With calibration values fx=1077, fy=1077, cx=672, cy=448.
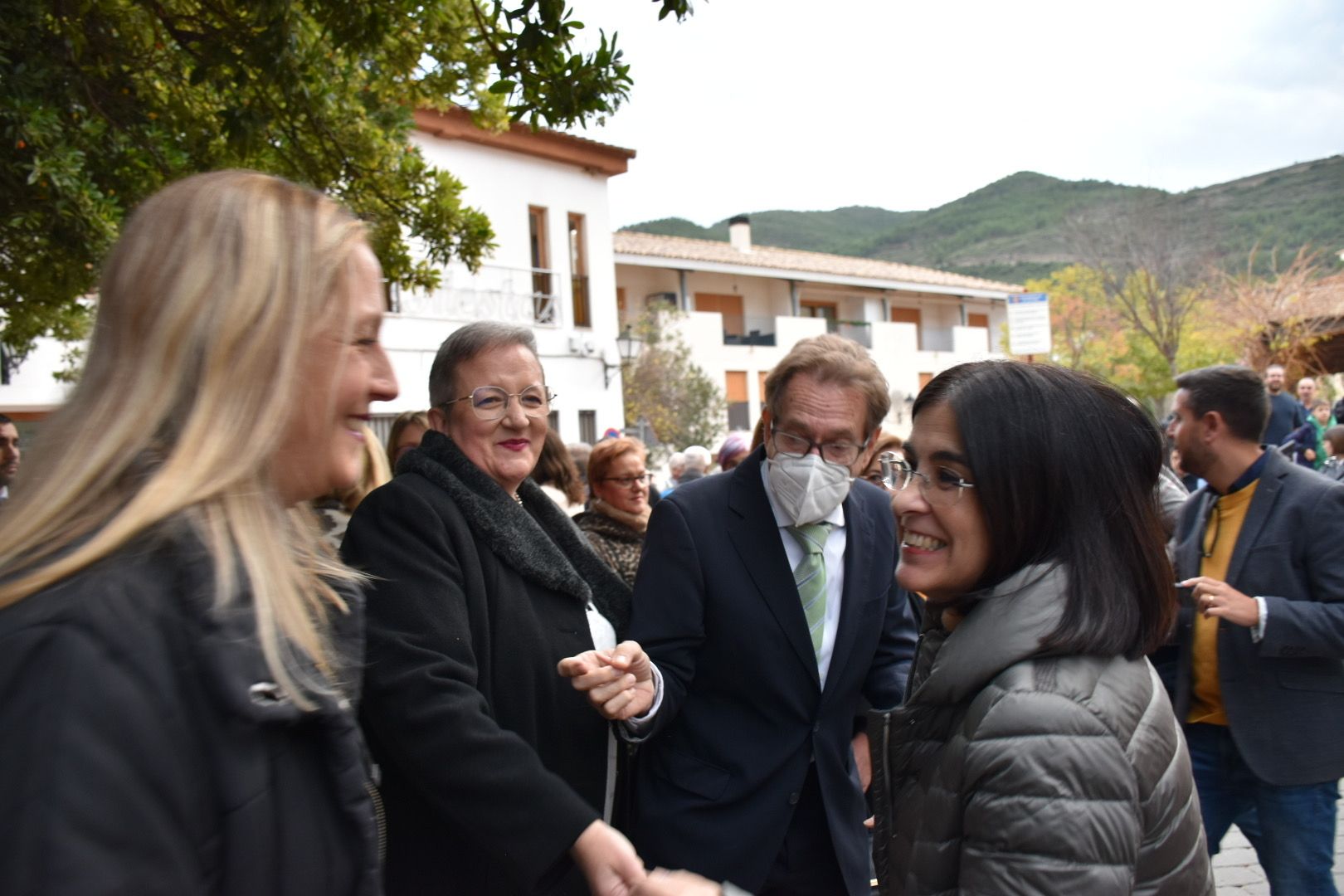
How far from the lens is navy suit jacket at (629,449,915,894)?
2713 mm

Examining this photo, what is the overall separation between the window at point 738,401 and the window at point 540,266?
10.4 m

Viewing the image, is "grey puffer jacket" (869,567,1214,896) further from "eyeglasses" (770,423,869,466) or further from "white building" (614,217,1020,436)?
"white building" (614,217,1020,436)

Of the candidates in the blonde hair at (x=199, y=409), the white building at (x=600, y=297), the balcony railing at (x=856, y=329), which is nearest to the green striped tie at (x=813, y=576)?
the blonde hair at (x=199, y=409)

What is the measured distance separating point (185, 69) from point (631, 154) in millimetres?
16858

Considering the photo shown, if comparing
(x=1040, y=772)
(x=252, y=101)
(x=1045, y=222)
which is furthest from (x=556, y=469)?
(x=1045, y=222)

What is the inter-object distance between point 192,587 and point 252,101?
464cm

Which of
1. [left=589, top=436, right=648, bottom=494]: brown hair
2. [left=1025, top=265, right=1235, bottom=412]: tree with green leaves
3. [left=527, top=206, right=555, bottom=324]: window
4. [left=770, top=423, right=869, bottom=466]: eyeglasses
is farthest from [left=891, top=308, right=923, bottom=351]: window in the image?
[left=770, top=423, right=869, bottom=466]: eyeglasses

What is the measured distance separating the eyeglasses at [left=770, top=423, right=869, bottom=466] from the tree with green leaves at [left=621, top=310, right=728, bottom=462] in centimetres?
2242

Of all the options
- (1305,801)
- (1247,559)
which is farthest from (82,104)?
(1305,801)

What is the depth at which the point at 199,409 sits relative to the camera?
1292 millimetres

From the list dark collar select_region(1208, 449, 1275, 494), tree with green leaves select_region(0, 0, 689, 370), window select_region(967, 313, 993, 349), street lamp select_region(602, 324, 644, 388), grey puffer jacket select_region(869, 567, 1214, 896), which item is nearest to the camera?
grey puffer jacket select_region(869, 567, 1214, 896)

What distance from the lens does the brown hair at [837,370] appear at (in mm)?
3053

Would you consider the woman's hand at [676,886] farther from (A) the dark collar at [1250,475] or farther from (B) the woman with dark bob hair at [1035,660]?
(A) the dark collar at [1250,475]

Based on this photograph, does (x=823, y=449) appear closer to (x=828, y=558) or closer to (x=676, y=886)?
(x=828, y=558)
